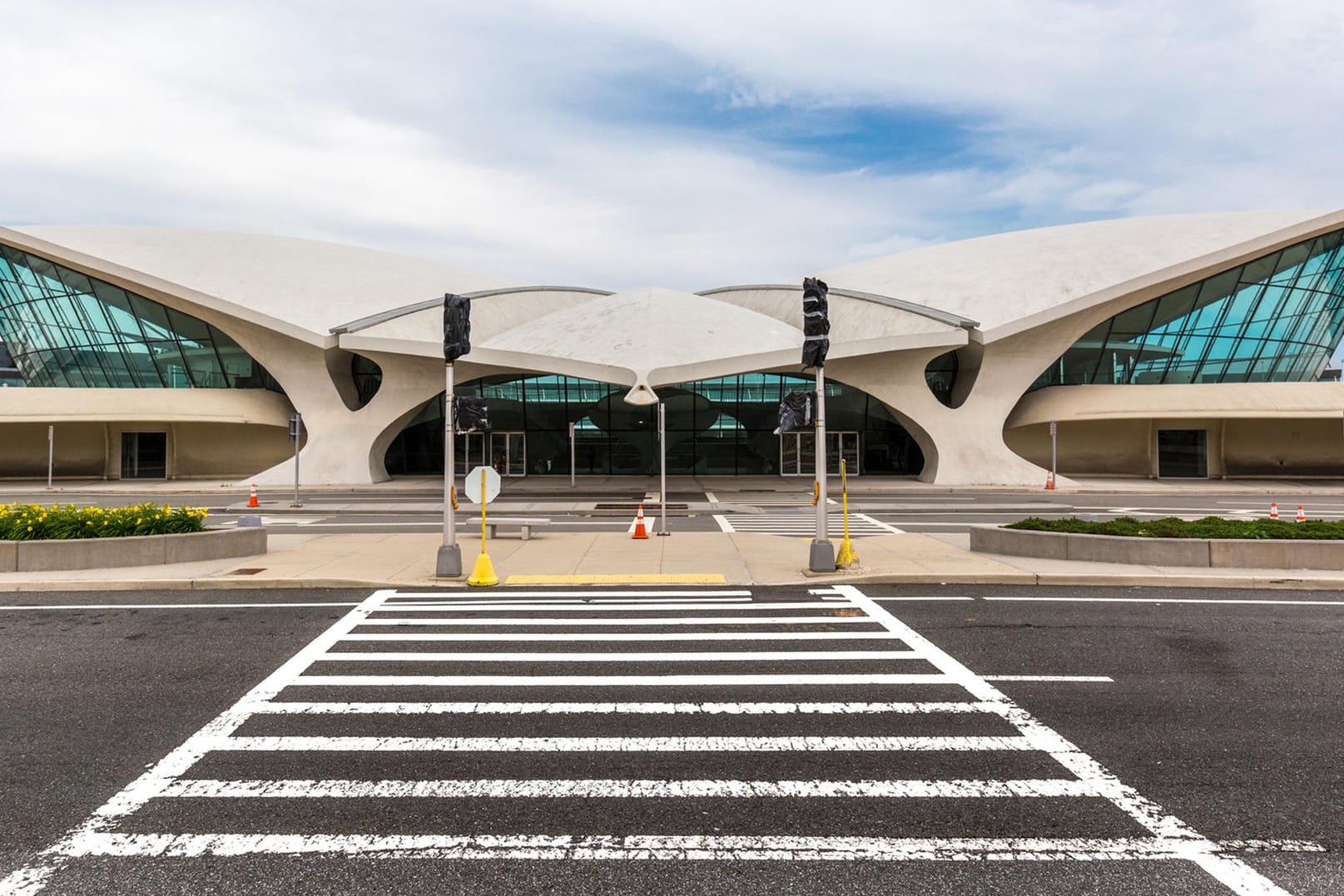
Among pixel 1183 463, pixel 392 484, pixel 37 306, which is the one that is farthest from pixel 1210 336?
pixel 37 306

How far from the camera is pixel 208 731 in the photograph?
207 inches

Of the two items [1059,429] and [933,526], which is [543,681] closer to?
[933,526]

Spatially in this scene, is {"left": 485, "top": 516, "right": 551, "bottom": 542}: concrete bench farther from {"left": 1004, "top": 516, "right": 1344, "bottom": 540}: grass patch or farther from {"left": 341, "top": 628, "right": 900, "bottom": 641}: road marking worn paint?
{"left": 1004, "top": 516, "right": 1344, "bottom": 540}: grass patch

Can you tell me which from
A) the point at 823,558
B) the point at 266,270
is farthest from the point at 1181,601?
the point at 266,270

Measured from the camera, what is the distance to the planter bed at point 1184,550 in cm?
1148

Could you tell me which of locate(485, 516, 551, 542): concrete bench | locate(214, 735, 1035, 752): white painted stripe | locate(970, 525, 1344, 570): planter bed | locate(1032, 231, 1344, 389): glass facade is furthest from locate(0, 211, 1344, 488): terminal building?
locate(214, 735, 1035, 752): white painted stripe

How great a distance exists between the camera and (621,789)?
14.2ft

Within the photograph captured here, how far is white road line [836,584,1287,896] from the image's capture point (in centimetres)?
341

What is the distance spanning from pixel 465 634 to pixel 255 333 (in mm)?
30532

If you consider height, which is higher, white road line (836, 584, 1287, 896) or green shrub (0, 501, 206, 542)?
green shrub (0, 501, 206, 542)

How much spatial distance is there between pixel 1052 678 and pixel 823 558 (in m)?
4.88

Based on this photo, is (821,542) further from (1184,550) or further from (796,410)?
(1184,550)

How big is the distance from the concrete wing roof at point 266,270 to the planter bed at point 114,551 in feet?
70.9

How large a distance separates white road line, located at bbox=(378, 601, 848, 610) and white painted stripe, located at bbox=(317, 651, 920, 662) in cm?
189
